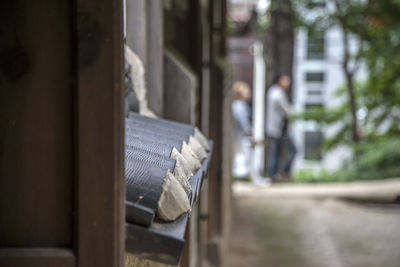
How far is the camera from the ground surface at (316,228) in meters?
6.52

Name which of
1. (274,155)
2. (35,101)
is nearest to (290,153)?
(274,155)

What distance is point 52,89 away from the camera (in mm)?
1271

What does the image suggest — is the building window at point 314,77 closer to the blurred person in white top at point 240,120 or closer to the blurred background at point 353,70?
the blurred background at point 353,70

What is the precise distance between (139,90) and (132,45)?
15.4 inches

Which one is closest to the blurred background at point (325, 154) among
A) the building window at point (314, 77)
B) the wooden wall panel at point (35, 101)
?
the wooden wall panel at point (35, 101)

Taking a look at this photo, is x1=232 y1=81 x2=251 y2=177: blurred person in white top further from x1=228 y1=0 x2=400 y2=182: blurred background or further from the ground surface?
x1=228 y1=0 x2=400 y2=182: blurred background

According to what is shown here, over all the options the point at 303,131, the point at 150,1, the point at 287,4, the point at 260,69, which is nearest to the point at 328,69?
the point at 303,131

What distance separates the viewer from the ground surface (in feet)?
21.4

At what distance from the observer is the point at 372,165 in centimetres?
1282

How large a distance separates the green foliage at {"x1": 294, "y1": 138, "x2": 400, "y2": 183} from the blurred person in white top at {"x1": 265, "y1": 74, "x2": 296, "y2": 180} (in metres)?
1.59

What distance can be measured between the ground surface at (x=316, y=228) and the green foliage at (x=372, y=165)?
4.63ft

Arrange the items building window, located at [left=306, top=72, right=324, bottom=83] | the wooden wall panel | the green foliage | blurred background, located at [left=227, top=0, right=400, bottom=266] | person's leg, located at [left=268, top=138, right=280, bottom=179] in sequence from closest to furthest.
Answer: the wooden wall panel < blurred background, located at [left=227, top=0, right=400, bottom=266] < person's leg, located at [left=268, top=138, right=280, bottom=179] < the green foliage < building window, located at [left=306, top=72, right=324, bottom=83]

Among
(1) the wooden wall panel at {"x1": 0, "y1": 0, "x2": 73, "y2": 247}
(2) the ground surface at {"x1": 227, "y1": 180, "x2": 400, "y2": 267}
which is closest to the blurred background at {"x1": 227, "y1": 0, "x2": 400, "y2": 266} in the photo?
(2) the ground surface at {"x1": 227, "y1": 180, "x2": 400, "y2": 267}

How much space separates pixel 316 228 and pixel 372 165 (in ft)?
17.3
